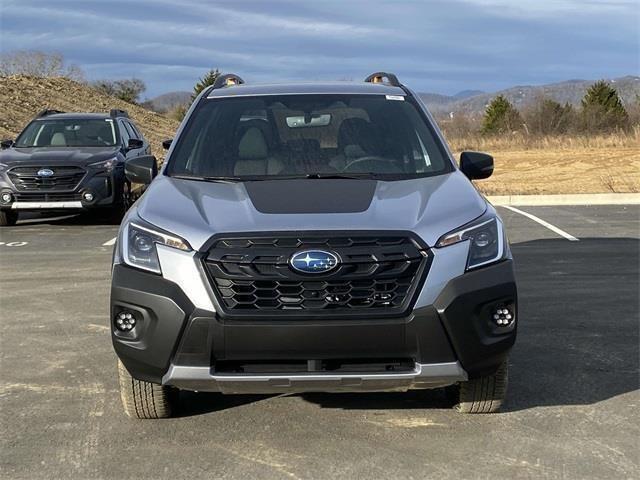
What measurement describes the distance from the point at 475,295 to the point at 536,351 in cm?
211

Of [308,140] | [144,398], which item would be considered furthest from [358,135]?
[144,398]

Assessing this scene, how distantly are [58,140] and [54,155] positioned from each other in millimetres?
1085

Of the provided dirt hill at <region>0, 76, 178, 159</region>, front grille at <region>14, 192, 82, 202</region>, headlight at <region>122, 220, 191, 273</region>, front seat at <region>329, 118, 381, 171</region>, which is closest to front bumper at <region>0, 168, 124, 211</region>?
front grille at <region>14, 192, 82, 202</region>

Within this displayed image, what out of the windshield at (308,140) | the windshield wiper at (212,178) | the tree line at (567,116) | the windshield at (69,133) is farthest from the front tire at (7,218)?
the tree line at (567,116)

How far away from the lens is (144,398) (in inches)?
177

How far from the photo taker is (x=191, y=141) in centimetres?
547

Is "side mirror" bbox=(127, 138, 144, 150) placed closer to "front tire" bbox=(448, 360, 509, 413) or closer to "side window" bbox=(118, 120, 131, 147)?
"side window" bbox=(118, 120, 131, 147)

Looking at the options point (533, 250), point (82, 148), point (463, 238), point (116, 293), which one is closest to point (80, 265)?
point (82, 148)

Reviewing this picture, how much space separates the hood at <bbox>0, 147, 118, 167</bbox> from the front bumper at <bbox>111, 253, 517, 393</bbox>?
9.00 m

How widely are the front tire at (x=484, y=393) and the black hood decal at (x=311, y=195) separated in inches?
41.7

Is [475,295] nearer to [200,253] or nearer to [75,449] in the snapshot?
[200,253]

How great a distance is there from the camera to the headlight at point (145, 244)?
13.4 ft

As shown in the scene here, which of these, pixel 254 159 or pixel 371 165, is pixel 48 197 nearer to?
pixel 254 159

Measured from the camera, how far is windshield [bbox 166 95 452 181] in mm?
5219
